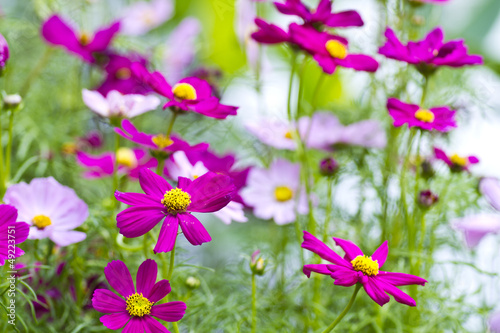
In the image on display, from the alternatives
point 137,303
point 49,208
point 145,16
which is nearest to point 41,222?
point 49,208

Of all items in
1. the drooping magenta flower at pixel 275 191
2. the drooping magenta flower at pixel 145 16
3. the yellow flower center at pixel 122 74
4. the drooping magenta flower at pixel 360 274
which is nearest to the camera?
the drooping magenta flower at pixel 360 274

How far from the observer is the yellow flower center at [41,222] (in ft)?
1.35

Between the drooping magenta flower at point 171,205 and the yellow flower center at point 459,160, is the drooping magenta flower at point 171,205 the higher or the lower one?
the higher one

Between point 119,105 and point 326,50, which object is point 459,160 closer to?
point 326,50

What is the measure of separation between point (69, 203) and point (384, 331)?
0.32 metres

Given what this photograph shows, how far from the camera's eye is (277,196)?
580 mm

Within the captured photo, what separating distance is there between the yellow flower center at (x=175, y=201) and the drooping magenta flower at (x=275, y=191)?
0.21 metres

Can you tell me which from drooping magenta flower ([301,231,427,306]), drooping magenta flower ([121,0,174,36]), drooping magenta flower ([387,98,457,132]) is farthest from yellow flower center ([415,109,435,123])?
drooping magenta flower ([121,0,174,36])

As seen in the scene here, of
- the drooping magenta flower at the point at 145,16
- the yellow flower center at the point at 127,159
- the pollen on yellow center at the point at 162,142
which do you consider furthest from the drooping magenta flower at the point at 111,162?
the drooping magenta flower at the point at 145,16

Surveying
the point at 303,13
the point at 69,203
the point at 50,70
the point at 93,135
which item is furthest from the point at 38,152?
the point at 303,13

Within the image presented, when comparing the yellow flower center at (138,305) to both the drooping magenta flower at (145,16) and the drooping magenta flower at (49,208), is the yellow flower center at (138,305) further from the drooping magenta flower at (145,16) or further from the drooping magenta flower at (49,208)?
the drooping magenta flower at (145,16)

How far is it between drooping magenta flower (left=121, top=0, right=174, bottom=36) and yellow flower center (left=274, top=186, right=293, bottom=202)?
1.56 feet

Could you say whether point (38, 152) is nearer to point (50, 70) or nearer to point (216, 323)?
point (50, 70)

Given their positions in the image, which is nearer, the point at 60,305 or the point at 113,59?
the point at 60,305
